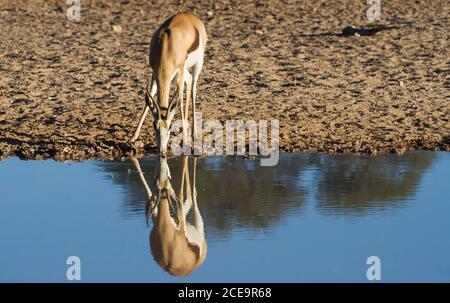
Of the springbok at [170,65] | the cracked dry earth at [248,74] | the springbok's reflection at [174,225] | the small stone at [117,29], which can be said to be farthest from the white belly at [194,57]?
the small stone at [117,29]

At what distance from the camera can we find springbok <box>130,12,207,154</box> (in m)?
9.99

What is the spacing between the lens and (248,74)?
1335cm

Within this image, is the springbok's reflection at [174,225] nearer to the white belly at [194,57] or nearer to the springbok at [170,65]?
the springbok at [170,65]

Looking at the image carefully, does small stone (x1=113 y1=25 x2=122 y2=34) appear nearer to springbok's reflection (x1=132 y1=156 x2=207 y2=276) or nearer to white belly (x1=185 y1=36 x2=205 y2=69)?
white belly (x1=185 y1=36 x2=205 y2=69)

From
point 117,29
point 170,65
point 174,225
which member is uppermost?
point 117,29

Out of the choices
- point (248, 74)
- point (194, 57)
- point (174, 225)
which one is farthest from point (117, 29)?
point (174, 225)

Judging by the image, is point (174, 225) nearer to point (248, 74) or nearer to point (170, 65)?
point (170, 65)

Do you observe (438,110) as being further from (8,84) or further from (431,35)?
(8,84)

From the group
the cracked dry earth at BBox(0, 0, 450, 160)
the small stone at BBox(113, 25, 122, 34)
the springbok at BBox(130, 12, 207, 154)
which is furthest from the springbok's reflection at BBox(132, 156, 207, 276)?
the small stone at BBox(113, 25, 122, 34)

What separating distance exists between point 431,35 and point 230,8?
11.0ft

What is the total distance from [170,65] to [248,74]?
3.26 metres

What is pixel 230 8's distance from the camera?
55.3 feet

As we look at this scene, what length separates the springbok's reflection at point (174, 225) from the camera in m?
7.23

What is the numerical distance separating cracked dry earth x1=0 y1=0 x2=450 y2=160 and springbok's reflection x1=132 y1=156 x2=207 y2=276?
1138 mm
